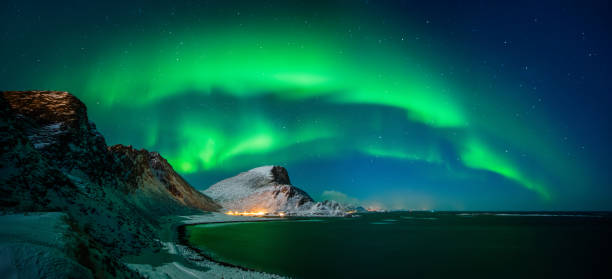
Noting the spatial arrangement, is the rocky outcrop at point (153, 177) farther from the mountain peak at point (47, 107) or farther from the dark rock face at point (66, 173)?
the dark rock face at point (66, 173)

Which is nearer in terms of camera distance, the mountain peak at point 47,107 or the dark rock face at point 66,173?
the dark rock face at point 66,173

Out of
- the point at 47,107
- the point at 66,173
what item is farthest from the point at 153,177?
the point at 66,173

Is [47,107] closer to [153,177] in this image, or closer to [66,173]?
[66,173]

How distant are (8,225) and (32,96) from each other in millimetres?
36280

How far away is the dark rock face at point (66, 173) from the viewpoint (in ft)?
47.5

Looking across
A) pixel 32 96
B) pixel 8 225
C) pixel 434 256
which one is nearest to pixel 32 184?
pixel 8 225

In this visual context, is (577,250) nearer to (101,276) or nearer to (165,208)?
(101,276)

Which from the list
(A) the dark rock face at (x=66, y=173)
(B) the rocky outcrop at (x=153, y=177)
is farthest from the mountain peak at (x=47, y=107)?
(B) the rocky outcrop at (x=153, y=177)

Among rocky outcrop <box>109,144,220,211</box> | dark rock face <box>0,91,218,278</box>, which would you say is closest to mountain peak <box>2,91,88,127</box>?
dark rock face <box>0,91,218,278</box>

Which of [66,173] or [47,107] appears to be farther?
[47,107]

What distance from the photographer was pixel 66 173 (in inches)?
965

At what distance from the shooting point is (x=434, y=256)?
3102 centimetres

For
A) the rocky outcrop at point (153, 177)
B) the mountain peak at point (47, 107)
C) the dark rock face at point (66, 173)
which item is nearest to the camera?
the dark rock face at point (66, 173)

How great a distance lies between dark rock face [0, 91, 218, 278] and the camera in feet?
47.5
